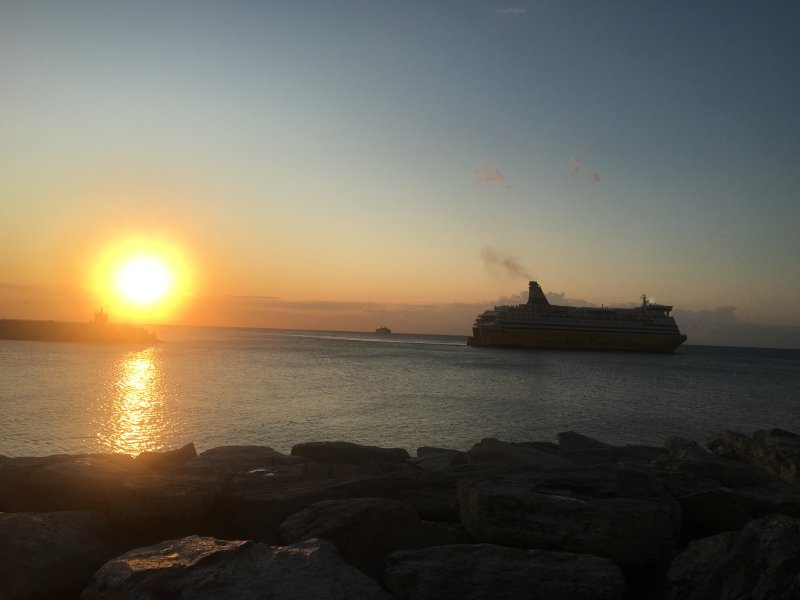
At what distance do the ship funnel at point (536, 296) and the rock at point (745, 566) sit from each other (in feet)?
351

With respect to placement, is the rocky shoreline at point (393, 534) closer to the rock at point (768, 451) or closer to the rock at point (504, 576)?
the rock at point (504, 576)

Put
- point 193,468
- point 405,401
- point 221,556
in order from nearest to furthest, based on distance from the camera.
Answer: point 221,556 → point 193,468 → point 405,401

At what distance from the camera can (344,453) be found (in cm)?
1134

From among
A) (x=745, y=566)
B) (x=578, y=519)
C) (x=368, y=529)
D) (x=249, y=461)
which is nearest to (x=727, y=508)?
(x=745, y=566)

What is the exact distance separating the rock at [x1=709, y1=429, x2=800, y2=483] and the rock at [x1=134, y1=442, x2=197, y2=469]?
425 inches

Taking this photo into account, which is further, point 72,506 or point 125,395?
point 125,395

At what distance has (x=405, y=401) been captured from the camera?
30.0 metres

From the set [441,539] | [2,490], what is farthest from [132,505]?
[441,539]

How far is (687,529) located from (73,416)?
79.6ft

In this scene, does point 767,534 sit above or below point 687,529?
above

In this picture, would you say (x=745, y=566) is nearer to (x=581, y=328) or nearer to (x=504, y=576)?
(x=504, y=576)

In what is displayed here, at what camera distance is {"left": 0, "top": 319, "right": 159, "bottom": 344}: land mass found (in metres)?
115

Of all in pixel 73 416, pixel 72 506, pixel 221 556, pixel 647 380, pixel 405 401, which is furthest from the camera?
pixel 647 380

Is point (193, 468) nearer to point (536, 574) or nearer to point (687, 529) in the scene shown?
point (536, 574)
